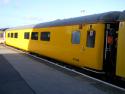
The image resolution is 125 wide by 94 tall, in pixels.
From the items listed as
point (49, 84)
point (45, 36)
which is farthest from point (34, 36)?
point (49, 84)

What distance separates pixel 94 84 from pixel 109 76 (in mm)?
1586

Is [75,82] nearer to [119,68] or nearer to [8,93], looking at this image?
[119,68]

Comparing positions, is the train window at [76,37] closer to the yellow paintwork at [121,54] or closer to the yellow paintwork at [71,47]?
the yellow paintwork at [71,47]

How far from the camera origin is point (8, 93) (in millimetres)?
9711

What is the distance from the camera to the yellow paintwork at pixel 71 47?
12.8 m

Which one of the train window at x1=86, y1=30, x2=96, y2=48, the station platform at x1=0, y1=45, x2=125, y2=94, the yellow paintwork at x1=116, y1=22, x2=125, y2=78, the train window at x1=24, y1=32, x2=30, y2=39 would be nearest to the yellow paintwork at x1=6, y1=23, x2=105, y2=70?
the train window at x1=86, y1=30, x2=96, y2=48

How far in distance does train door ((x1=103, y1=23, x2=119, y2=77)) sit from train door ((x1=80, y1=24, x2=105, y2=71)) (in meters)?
0.22

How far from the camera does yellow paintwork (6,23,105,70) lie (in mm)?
12797

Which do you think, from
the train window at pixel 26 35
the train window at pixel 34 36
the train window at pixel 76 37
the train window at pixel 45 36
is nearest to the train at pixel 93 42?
the train window at pixel 76 37

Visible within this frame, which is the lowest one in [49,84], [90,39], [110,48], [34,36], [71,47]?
[49,84]

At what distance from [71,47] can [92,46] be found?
9.01ft

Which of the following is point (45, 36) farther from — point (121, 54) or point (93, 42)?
point (121, 54)

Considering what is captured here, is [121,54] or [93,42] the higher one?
[93,42]

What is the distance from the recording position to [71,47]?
16.0 metres
